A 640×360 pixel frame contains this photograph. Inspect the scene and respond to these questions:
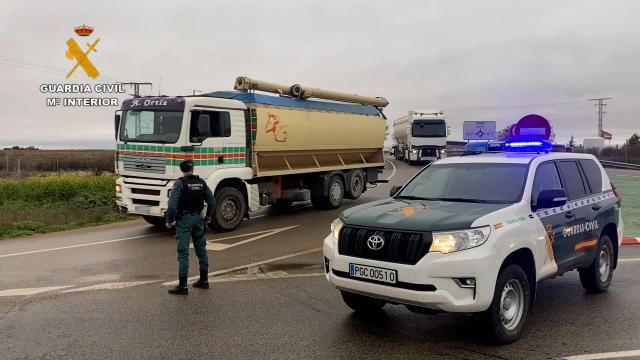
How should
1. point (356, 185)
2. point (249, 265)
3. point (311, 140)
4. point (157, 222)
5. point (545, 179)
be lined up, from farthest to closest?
point (356, 185) → point (311, 140) → point (157, 222) → point (249, 265) → point (545, 179)

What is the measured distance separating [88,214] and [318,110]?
692cm

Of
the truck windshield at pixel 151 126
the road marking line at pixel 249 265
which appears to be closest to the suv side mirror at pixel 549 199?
the road marking line at pixel 249 265

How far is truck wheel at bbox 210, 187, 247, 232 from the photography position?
1175 cm

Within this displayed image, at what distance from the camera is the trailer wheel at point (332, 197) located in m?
15.9

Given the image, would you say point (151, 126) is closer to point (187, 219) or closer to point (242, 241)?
point (242, 241)

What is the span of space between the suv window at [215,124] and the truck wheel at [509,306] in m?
7.96

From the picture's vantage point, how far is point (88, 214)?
574 inches

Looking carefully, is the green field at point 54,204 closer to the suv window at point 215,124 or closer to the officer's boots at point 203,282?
the suv window at point 215,124

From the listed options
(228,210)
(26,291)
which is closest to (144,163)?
(228,210)

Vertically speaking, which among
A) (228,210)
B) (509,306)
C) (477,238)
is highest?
(477,238)

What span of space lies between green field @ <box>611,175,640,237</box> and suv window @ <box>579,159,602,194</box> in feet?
16.7

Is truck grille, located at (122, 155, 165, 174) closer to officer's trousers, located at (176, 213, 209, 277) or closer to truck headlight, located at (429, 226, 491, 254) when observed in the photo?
officer's trousers, located at (176, 213, 209, 277)

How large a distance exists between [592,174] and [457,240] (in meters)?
3.14

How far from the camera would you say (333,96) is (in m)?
16.3
